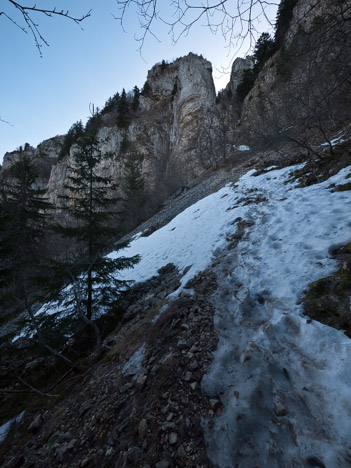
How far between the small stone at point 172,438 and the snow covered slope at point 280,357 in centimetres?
27

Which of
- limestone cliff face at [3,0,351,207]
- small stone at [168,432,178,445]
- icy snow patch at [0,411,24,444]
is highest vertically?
limestone cliff face at [3,0,351,207]

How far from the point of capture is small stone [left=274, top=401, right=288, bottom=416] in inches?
62.5

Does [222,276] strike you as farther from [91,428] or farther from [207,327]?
[91,428]

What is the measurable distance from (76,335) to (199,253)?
13.1 feet

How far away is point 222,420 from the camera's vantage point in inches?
66.0

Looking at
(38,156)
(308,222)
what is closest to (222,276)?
(308,222)

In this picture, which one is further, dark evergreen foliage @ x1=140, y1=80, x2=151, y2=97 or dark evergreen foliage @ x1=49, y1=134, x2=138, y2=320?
dark evergreen foliage @ x1=140, y1=80, x2=151, y2=97

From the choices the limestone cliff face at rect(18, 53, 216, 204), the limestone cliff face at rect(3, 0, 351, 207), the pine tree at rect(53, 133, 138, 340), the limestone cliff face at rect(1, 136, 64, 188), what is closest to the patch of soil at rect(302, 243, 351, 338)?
the pine tree at rect(53, 133, 138, 340)

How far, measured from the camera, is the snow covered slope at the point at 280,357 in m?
1.43

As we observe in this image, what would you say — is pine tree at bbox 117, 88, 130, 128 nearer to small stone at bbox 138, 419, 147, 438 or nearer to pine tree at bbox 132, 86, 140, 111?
pine tree at bbox 132, 86, 140, 111

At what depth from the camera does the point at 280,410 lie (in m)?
1.60

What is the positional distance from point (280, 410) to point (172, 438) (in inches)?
37.0

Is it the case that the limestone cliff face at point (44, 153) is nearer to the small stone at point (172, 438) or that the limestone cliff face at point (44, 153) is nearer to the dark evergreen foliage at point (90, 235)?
the dark evergreen foliage at point (90, 235)

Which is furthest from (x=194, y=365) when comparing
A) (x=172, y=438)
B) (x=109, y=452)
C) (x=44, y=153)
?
(x=44, y=153)
